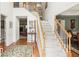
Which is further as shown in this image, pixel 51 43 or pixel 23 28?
pixel 51 43

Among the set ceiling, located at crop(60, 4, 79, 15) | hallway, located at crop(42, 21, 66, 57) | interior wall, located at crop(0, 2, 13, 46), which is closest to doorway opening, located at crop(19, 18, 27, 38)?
interior wall, located at crop(0, 2, 13, 46)

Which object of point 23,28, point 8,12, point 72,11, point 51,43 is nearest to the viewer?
point 23,28

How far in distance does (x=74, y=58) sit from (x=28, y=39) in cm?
109

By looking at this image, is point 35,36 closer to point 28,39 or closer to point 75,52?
point 28,39

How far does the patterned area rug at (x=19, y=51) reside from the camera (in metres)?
3.57

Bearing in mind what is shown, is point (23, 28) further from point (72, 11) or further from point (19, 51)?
point (72, 11)

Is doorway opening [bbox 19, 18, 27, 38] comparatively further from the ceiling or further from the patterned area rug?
the ceiling

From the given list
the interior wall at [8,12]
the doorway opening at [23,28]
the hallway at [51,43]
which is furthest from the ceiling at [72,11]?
the interior wall at [8,12]

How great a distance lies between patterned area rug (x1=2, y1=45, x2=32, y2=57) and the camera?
3.57 metres

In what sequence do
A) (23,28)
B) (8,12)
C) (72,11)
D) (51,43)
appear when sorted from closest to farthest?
1. (23,28)
2. (8,12)
3. (51,43)
4. (72,11)

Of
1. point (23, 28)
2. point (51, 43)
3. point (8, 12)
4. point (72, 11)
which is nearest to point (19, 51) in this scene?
point (23, 28)

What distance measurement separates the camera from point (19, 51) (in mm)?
3652

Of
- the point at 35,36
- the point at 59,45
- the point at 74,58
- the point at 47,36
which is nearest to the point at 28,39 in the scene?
the point at 35,36

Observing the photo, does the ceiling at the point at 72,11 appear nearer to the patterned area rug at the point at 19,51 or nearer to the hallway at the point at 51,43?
the hallway at the point at 51,43
